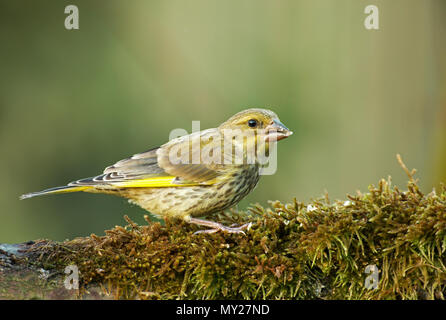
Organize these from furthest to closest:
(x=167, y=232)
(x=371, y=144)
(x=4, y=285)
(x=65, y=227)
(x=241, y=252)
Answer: (x=371, y=144), (x=65, y=227), (x=167, y=232), (x=241, y=252), (x=4, y=285)

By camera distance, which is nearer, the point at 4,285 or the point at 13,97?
the point at 4,285

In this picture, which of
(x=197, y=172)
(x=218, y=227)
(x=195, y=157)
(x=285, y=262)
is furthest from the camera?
(x=195, y=157)

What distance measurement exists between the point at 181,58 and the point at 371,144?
3.55 m

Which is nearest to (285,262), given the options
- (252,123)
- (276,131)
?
(276,131)

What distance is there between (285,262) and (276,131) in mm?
1535

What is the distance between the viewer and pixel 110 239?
3248 millimetres

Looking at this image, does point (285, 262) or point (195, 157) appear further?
point (195, 157)

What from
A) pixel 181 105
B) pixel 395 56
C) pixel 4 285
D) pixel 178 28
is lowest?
pixel 4 285

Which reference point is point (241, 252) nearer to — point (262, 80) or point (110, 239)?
point (110, 239)

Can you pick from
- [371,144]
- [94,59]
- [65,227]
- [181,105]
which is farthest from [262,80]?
[65,227]

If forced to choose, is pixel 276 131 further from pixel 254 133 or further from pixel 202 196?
pixel 202 196

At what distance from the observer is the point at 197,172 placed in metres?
4.16

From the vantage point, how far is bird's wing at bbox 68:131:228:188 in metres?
4.11

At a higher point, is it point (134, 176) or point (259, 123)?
point (259, 123)
